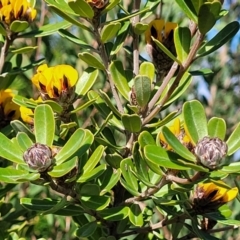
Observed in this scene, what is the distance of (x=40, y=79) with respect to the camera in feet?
3.02

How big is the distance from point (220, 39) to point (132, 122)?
0.69 feet

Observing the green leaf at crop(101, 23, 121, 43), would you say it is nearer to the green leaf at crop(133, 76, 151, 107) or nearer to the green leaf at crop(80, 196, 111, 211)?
the green leaf at crop(133, 76, 151, 107)

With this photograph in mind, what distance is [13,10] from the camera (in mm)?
1022

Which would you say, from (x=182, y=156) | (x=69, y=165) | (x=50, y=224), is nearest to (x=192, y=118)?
(x=182, y=156)

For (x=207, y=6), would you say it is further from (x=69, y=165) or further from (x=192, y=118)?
(x=69, y=165)

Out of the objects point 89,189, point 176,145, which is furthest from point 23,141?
point 176,145

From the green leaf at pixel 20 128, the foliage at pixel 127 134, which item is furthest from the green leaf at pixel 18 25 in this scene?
the green leaf at pixel 20 128

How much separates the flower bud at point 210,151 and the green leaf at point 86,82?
0.29 meters

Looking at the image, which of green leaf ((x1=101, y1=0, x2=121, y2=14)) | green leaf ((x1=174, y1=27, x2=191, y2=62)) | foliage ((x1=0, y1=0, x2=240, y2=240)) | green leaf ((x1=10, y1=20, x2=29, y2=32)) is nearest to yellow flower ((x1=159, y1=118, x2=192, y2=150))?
foliage ((x1=0, y1=0, x2=240, y2=240))

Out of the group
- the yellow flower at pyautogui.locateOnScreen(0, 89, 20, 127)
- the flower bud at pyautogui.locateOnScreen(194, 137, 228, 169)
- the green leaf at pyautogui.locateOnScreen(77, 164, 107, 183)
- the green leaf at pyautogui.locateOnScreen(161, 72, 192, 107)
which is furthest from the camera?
the yellow flower at pyautogui.locateOnScreen(0, 89, 20, 127)

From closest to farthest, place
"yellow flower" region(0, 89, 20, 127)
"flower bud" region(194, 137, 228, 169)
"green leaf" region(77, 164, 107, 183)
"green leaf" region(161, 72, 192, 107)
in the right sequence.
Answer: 1. "flower bud" region(194, 137, 228, 169)
2. "green leaf" region(77, 164, 107, 183)
3. "green leaf" region(161, 72, 192, 107)
4. "yellow flower" region(0, 89, 20, 127)

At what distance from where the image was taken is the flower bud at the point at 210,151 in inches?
29.0

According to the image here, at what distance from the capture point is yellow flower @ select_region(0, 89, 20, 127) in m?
1.09

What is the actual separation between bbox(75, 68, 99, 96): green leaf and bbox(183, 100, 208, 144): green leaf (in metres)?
0.24
